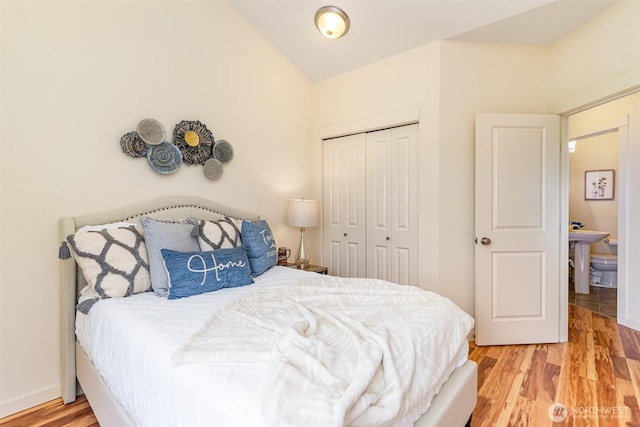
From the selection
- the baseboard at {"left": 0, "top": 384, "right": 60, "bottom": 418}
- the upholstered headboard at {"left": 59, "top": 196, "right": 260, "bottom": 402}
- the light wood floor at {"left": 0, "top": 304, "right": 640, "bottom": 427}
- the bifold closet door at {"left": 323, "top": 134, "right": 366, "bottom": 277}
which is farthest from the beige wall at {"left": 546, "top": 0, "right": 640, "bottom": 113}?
the baseboard at {"left": 0, "top": 384, "right": 60, "bottom": 418}

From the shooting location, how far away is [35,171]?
5.91ft

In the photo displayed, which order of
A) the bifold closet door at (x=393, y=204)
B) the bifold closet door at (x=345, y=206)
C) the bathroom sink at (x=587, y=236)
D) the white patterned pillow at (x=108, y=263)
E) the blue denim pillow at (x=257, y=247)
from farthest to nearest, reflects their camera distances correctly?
the bathroom sink at (x=587, y=236) < the bifold closet door at (x=345, y=206) < the bifold closet door at (x=393, y=204) < the blue denim pillow at (x=257, y=247) < the white patterned pillow at (x=108, y=263)

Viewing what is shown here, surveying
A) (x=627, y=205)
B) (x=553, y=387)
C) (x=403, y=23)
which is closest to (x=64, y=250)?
(x=403, y=23)

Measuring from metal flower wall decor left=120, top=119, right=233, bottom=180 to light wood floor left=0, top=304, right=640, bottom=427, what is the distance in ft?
5.21

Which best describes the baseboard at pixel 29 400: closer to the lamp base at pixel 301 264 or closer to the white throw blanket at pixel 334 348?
the white throw blanket at pixel 334 348

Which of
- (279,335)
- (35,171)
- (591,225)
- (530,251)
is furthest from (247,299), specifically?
(591,225)

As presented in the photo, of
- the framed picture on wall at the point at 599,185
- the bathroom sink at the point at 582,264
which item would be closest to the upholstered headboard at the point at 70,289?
the bathroom sink at the point at 582,264

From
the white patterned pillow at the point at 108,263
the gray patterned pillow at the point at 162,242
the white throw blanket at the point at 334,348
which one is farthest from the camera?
the gray patterned pillow at the point at 162,242

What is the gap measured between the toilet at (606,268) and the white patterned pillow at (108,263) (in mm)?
5074

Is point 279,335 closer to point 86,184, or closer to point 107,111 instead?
point 86,184

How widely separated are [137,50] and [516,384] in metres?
3.41

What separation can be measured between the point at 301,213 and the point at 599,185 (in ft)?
14.3

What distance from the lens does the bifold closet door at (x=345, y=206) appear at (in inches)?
129

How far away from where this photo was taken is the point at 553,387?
2.00 meters
